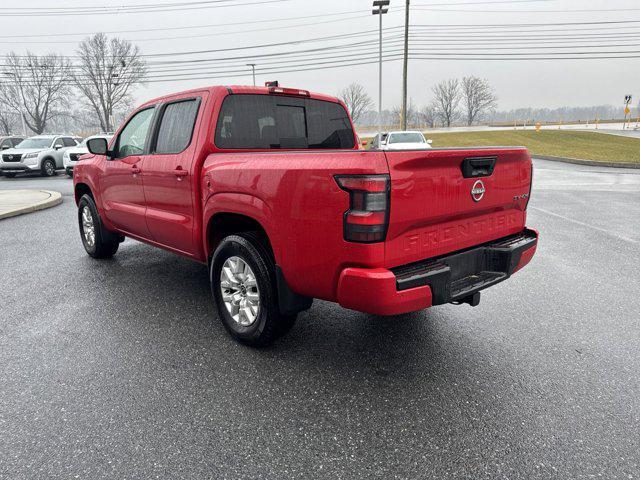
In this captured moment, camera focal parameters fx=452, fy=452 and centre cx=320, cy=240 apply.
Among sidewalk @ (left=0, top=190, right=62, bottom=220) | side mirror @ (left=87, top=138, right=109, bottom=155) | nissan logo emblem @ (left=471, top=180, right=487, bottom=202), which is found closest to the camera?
nissan logo emblem @ (left=471, top=180, right=487, bottom=202)

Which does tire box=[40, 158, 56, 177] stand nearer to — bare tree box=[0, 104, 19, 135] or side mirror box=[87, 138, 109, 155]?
side mirror box=[87, 138, 109, 155]

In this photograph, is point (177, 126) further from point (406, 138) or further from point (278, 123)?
point (406, 138)

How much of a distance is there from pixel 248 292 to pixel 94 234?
350 centimetres

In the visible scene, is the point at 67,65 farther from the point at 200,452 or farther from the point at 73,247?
the point at 200,452

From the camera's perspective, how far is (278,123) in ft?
13.2

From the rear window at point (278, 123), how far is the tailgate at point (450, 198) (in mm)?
1725

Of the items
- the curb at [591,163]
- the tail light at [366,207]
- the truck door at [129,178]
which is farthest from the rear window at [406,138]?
the tail light at [366,207]

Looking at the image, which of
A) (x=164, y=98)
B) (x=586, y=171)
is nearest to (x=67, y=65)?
(x=586, y=171)

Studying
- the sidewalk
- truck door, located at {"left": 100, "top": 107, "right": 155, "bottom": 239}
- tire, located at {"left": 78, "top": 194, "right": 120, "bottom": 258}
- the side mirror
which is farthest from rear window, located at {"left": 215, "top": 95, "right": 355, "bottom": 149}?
the sidewalk

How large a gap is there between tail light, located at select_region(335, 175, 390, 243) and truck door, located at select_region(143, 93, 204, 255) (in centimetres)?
170

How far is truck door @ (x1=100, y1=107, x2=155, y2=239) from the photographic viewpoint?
14.9 feet

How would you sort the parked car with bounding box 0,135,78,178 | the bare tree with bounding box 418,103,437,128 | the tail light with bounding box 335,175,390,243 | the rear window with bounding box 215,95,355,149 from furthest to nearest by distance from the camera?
the bare tree with bounding box 418,103,437,128
the parked car with bounding box 0,135,78,178
the rear window with bounding box 215,95,355,149
the tail light with bounding box 335,175,390,243

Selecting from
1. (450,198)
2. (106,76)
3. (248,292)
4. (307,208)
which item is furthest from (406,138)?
(106,76)

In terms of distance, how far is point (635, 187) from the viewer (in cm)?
1311
